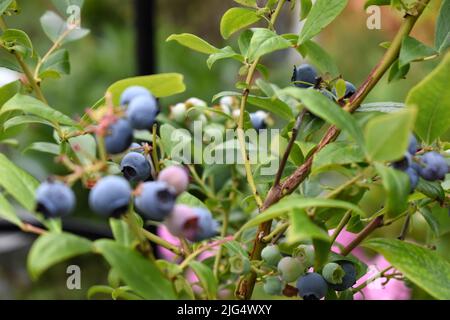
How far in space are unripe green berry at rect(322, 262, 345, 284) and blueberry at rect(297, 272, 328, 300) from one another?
0.04ft

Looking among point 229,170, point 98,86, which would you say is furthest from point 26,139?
point 229,170

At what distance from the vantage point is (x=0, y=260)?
8.37ft

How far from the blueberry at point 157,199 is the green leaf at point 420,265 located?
0.20 metres

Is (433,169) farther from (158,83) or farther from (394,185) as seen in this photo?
(158,83)

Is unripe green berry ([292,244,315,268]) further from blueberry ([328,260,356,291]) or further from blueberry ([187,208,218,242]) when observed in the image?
blueberry ([187,208,218,242])

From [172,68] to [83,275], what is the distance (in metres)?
1.36

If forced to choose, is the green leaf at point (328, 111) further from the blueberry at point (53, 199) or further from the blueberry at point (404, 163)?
the blueberry at point (53, 199)

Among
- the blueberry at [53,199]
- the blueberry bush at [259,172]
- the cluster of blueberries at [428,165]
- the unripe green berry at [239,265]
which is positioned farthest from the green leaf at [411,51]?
the blueberry at [53,199]

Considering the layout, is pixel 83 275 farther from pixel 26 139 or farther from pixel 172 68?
pixel 172 68

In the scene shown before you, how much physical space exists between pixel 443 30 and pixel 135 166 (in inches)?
12.3

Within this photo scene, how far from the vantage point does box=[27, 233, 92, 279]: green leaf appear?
0.39 metres

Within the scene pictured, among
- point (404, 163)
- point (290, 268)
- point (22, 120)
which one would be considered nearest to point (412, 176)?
point (404, 163)

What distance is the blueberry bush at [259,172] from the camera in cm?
44

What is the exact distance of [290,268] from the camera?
589mm
